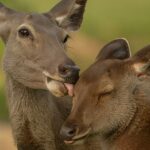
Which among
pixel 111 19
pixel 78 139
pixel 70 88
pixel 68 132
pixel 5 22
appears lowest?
pixel 111 19

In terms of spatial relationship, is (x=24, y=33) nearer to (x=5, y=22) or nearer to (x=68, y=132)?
(x=5, y=22)

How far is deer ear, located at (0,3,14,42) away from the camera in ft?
47.1

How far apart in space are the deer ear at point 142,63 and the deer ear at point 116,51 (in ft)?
2.87

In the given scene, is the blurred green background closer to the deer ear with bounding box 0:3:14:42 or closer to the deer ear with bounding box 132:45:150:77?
the deer ear with bounding box 0:3:14:42

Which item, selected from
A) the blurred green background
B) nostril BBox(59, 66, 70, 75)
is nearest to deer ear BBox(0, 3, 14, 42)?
nostril BBox(59, 66, 70, 75)

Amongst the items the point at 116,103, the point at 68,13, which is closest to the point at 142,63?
the point at 116,103

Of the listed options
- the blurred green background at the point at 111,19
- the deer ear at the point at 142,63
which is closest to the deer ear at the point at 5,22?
the deer ear at the point at 142,63

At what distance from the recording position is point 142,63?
43.6 ft

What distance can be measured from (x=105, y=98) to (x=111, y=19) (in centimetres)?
1700

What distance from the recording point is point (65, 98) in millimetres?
14484

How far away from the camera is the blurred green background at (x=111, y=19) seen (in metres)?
27.7

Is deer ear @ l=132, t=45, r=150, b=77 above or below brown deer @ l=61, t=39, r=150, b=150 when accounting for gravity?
above

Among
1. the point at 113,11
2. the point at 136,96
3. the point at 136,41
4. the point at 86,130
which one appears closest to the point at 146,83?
the point at 136,96

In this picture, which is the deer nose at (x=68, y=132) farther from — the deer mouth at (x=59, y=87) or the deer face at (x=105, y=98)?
the deer mouth at (x=59, y=87)
